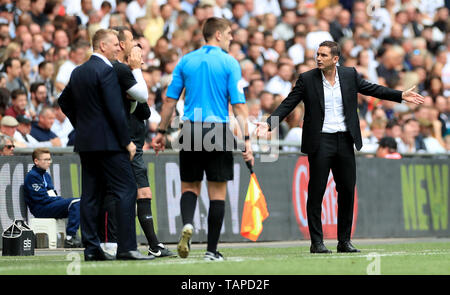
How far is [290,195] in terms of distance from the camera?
16484 millimetres

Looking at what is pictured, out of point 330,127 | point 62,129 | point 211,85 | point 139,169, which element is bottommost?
point 139,169

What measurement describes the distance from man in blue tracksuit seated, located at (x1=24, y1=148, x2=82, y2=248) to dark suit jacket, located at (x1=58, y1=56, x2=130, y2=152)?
400 centimetres

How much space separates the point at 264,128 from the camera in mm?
11047

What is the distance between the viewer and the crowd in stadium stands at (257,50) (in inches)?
642

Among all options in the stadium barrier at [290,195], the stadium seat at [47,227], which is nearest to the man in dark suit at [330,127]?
the stadium seat at [47,227]

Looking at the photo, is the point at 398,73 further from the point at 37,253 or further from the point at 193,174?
the point at 193,174

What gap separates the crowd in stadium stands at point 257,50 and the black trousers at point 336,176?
460 cm

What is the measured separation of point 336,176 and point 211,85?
2.50 metres

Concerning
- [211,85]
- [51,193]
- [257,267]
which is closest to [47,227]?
[51,193]

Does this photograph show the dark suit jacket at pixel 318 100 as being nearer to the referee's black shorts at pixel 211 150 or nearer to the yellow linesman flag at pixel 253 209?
the yellow linesman flag at pixel 253 209

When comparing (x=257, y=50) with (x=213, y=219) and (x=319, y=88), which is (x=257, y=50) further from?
(x=213, y=219)
